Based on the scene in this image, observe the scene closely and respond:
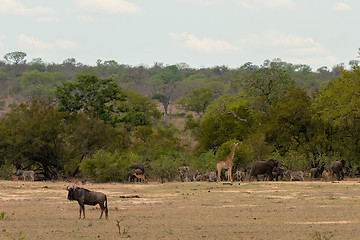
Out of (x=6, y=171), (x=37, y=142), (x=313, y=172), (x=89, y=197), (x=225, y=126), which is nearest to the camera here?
(x=89, y=197)

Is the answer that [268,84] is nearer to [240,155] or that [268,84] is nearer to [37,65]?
[240,155]

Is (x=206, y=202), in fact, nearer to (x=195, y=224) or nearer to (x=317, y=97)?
(x=195, y=224)

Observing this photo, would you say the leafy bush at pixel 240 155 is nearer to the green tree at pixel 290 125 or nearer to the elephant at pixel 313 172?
the green tree at pixel 290 125

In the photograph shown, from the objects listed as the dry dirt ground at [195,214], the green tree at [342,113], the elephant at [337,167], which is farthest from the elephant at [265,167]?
the dry dirt ground at [195,214]

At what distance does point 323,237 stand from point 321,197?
9.96 meters

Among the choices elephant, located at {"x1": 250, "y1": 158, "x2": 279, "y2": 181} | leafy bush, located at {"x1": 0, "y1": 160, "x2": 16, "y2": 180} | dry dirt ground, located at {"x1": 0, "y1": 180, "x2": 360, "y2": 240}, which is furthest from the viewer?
leafy bush, located at {"x1": 0, "y1": 160, "x2": 16, "y2": 180}

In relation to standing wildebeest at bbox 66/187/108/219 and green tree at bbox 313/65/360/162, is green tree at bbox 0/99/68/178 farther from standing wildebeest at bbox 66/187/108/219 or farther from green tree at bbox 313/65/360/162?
standing wildebeest at bbox 66/187/108/219

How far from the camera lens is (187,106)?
84.8 m

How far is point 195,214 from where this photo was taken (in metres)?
17.5

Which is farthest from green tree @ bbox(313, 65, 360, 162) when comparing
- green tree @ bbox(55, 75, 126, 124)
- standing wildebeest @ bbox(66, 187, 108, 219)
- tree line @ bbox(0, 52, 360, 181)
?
standing wildebeest @ bbox(66, 187, 108, 219)

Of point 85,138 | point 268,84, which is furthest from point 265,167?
point 268,84

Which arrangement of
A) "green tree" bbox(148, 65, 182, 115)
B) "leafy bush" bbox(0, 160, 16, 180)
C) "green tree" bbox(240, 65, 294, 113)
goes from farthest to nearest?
"green tree" bbox(148, 65, 182, 115) → "green tree" bbox(240, 65, 294, 113) → "leafy bush" bbox(0, 160, 16, 180)

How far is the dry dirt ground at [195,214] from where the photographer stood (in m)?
13.8

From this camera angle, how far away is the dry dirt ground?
541 inches
